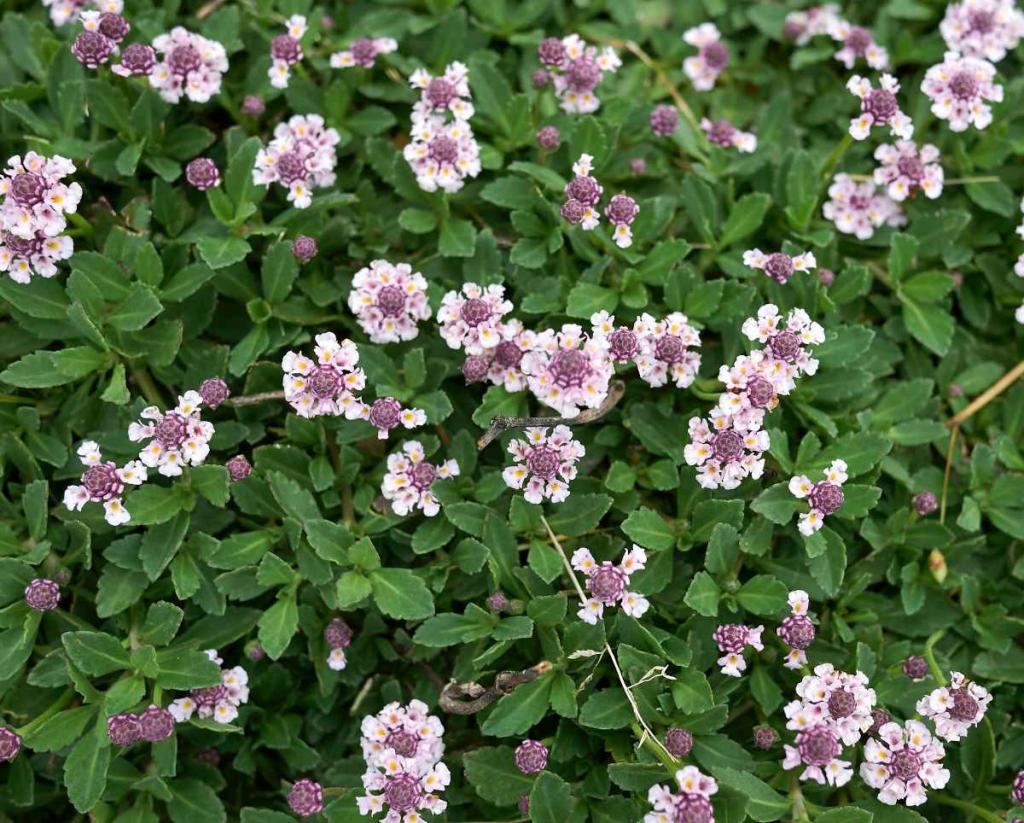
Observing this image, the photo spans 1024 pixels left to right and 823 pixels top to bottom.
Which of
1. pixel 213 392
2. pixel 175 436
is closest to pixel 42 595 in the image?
pixel 175 436

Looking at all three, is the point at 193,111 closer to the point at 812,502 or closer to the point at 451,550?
the point at 451,550

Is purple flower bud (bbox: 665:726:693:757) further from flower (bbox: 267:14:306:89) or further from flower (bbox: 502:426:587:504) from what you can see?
flower (bbox: 267:14:306:89)

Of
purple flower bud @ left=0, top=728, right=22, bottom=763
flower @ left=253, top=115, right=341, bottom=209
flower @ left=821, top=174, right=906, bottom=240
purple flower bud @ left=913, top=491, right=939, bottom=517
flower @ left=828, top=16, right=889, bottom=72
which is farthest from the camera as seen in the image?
flower @ left=828, top=16, right=889, bottom=72

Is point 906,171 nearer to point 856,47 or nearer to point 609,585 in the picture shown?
point 856,47

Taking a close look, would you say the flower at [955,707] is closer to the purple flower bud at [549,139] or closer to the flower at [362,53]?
the purple flower bud at [549,139]

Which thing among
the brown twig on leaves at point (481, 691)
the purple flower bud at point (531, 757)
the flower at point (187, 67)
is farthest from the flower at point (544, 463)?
the flower at point (187, 67)

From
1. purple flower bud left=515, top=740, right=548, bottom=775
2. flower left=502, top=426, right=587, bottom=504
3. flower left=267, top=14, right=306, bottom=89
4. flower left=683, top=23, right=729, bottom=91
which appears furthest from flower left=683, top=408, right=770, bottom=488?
flower left=267, top=14, right=306, bottom=89

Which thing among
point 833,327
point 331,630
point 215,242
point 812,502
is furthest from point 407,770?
point 833,327
